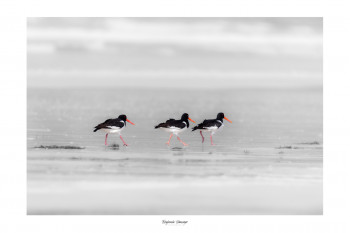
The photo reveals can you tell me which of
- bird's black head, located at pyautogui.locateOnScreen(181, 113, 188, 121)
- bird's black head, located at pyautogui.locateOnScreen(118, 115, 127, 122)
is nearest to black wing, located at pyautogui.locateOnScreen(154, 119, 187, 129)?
bird's black head, located at pyautogui.locateOnScreen(181, 113, 188, 121)

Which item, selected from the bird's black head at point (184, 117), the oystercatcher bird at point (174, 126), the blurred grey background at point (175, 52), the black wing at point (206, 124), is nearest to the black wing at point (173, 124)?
the oystercatcher bird at point (174, 126)

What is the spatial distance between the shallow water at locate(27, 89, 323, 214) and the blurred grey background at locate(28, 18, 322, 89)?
1.53 ft

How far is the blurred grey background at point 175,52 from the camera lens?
53.9 feet

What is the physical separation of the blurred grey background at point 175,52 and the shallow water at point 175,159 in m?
0.47

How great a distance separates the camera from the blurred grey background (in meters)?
16.4

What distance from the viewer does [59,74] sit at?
55.7ft

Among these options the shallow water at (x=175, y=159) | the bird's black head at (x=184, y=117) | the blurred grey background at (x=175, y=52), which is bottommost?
the shallow water at (x=175, y=159)

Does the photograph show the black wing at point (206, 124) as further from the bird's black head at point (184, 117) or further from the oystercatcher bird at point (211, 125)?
the bird's black head at point (184, 117)

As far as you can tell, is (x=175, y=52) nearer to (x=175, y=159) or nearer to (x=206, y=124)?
(x=175, y=159)

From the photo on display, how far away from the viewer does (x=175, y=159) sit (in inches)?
640

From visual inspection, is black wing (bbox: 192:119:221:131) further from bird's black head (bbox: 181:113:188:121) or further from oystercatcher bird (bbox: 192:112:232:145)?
bird's black head (bbox: 181:113:188:121)

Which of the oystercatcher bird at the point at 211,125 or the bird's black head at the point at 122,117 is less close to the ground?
the bird's black head at the point at 122,117
